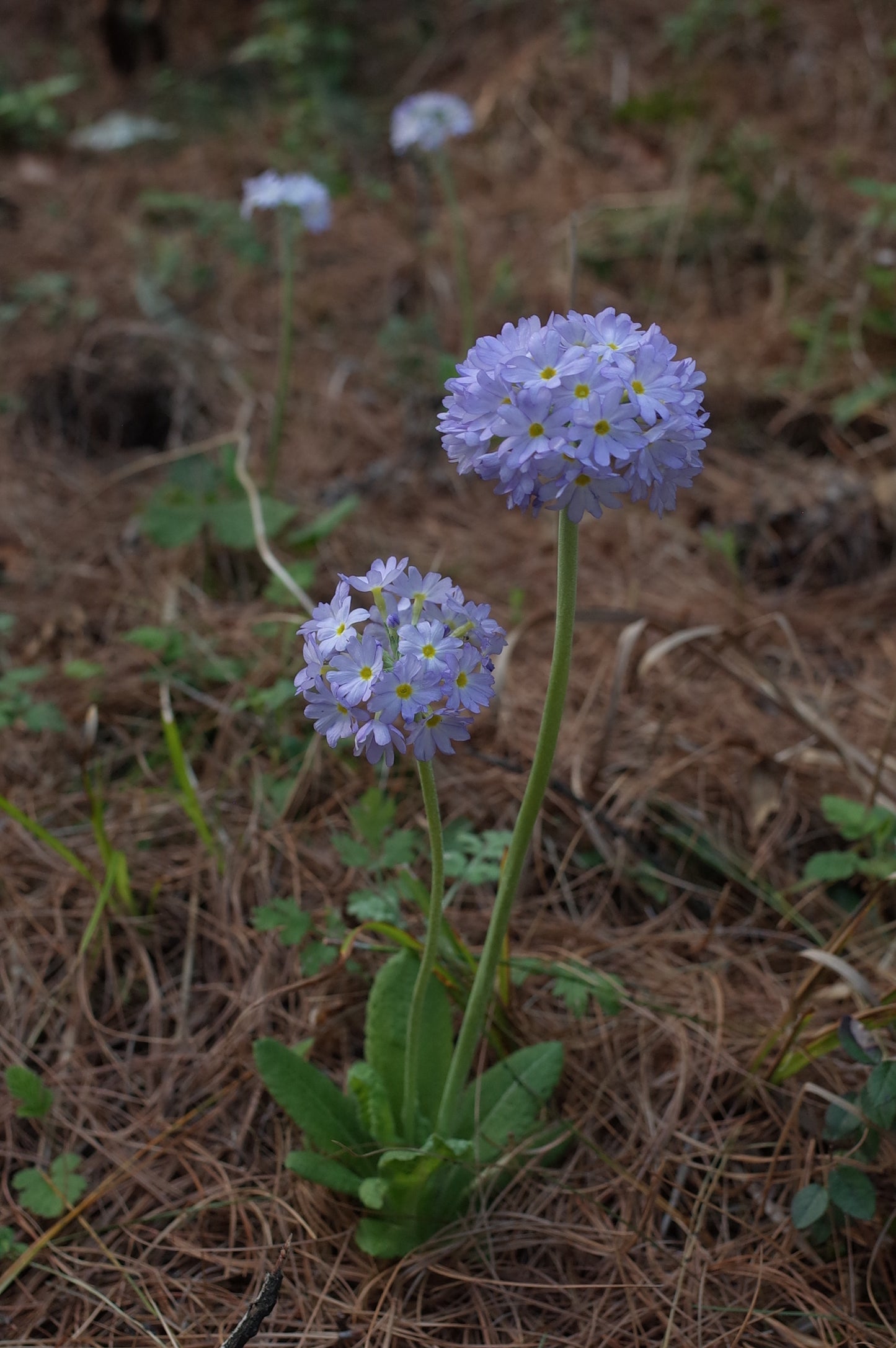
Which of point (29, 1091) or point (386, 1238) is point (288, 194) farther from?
point (386, 1238)

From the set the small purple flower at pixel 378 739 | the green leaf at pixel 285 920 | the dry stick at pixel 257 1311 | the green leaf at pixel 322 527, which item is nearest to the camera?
the small purple flower at pixel 378 739

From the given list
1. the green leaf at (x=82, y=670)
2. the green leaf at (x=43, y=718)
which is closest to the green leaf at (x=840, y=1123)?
the green leaf at (x=43, y=718)

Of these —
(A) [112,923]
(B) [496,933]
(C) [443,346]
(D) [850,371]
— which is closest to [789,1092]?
(B) [496,933]

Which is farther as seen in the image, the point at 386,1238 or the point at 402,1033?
the point at 402,1033

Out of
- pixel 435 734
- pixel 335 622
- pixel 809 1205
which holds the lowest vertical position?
pixel 809 1205

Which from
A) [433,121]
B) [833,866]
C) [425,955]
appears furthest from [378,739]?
[433,121]

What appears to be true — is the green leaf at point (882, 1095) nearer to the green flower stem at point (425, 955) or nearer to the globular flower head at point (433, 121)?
the green flower stem at point (425, 955)
